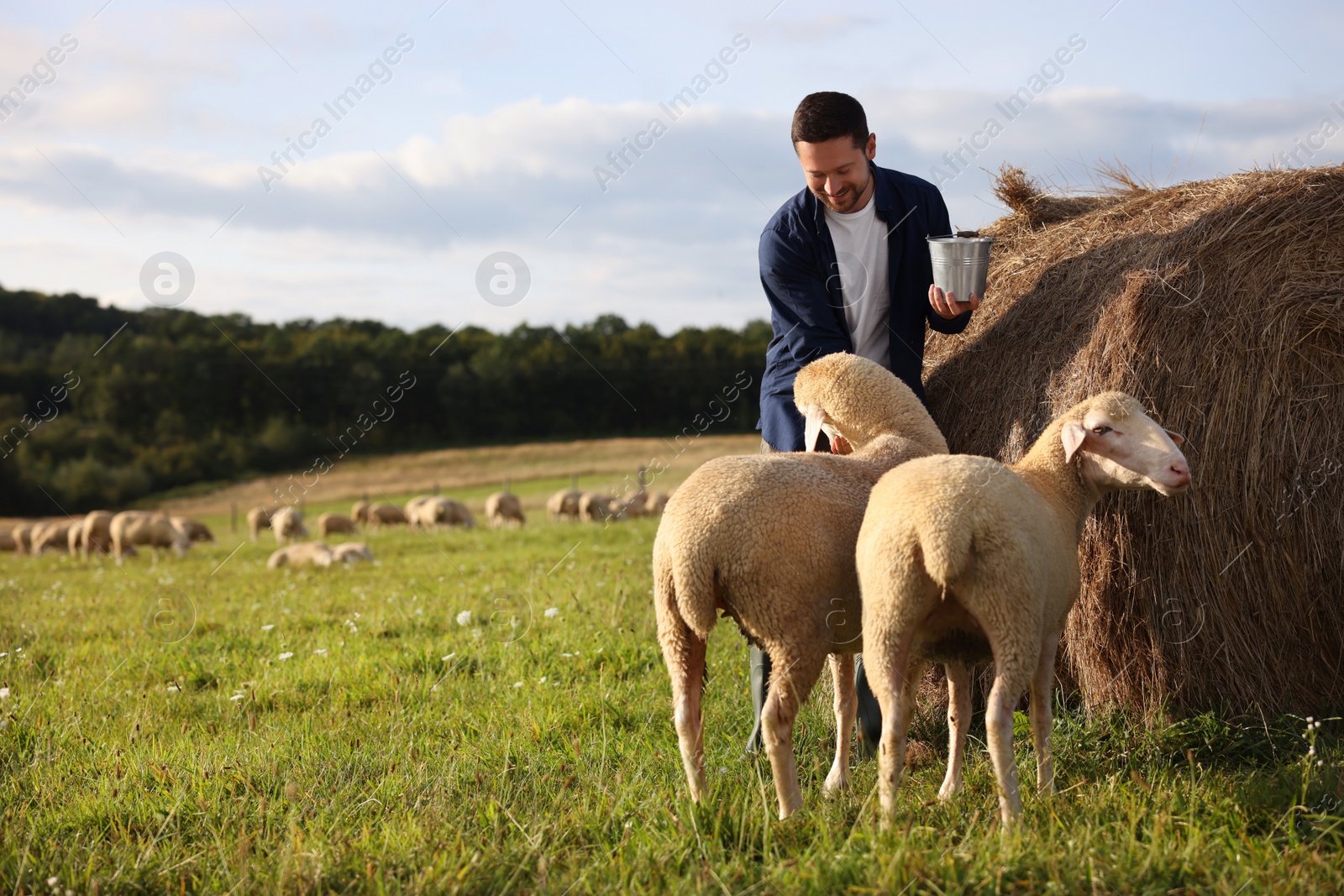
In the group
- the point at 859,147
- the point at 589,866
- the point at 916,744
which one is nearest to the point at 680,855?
the point at 589,866

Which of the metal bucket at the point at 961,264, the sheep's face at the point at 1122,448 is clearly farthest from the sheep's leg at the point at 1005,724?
the metal bucket at the point at 961,264

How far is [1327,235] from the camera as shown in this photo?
14.7 ft

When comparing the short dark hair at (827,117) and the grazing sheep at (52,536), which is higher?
the short dark hair at (827,117)

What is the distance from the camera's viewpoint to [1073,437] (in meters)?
3.54

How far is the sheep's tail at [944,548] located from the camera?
2.96 m

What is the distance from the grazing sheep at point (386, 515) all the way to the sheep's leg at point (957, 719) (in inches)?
1142

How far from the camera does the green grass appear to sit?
2.92 meters

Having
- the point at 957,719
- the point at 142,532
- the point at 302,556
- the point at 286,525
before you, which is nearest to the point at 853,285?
the point at 957,719

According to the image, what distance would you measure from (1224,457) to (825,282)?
1951 mm

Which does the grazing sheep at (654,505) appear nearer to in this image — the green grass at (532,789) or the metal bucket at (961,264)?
the green grass at (532,789)

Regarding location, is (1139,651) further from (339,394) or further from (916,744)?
(339,394)

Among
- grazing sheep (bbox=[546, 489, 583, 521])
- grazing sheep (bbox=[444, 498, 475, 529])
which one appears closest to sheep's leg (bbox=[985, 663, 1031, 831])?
grazing sheep (bbox=[546, 489, 583, 521])

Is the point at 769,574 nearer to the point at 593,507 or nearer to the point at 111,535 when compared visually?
the point at 111,535

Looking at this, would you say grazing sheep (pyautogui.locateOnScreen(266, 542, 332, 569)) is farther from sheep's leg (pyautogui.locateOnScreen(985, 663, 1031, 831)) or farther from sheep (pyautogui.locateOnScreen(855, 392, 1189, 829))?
sheep's leg (pyautogui.locateOnScreen(985, 663, 1031, 831))
